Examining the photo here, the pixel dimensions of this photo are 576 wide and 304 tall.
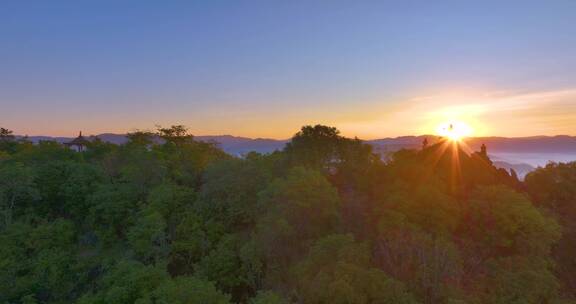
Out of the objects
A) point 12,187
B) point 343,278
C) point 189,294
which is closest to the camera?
point 343,278

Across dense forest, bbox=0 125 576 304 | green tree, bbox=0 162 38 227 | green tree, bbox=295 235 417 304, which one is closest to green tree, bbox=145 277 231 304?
dense forest, bbox=0 125 576 304

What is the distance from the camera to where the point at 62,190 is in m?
38.4

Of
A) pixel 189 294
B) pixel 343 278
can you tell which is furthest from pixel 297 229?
pixel 189 294

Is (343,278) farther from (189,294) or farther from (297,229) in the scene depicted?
(189,294)

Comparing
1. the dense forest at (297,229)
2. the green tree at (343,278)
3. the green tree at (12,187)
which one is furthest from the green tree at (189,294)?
the green tree at (12,187)

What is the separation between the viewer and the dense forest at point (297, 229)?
59.8 ft

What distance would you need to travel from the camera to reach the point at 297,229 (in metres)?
22.3

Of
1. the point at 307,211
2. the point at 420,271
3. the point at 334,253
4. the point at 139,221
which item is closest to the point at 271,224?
the point at 307,211

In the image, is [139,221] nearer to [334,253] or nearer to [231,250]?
[231,250]

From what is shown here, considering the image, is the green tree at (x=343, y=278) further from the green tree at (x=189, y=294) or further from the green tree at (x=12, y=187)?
the green tree at (x=12, y=187)

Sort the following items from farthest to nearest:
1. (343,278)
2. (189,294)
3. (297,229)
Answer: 1. (297,229)
2. (189,294)
3. (343,278)

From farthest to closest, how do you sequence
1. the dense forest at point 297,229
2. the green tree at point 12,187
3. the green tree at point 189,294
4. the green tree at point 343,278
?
the green tree at point 12,187 → the dense forest at point 297,229 → the green tree at point 189,294 → the green tree at point 343,278

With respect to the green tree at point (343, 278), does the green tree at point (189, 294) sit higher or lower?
lower

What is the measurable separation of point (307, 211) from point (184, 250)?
45.3 ft
